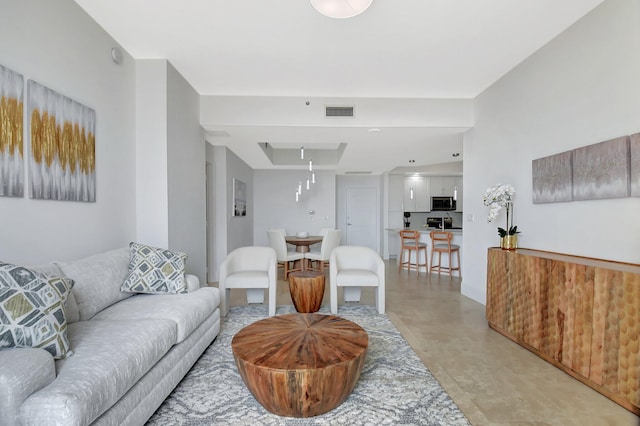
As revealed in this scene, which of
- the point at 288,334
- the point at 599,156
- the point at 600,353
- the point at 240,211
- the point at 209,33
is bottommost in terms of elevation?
the point at 600,353

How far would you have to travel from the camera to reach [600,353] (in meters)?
2.04

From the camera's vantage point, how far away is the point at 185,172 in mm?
3746

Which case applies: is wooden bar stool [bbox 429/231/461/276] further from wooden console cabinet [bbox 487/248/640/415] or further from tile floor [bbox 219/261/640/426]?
wooden console cabinet [bbox 487/248/640/415]

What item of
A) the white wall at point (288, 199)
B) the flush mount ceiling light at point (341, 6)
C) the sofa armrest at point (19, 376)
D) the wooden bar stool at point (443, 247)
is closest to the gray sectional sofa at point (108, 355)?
the sofa armrest at point (19, 376)

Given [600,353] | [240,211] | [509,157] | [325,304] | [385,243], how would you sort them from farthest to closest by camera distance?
[385,243] → [240,211] → [325,304] → [509,157] → [600,353]

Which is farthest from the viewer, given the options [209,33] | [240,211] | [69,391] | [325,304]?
[240,211]

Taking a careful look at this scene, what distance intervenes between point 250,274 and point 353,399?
2.03 metres

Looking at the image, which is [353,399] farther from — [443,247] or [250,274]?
[443,247]

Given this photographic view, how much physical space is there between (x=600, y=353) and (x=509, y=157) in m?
2.22

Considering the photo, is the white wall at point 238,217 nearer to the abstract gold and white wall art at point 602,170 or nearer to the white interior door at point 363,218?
the white interior door at point 363,218

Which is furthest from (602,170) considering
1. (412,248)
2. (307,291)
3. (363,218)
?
(363,218)

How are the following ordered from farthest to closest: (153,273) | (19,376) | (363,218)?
(363,218) < (153,273) < (19,376)

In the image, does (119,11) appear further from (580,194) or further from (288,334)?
(580,194)

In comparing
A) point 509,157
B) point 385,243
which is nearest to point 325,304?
point 509,157
